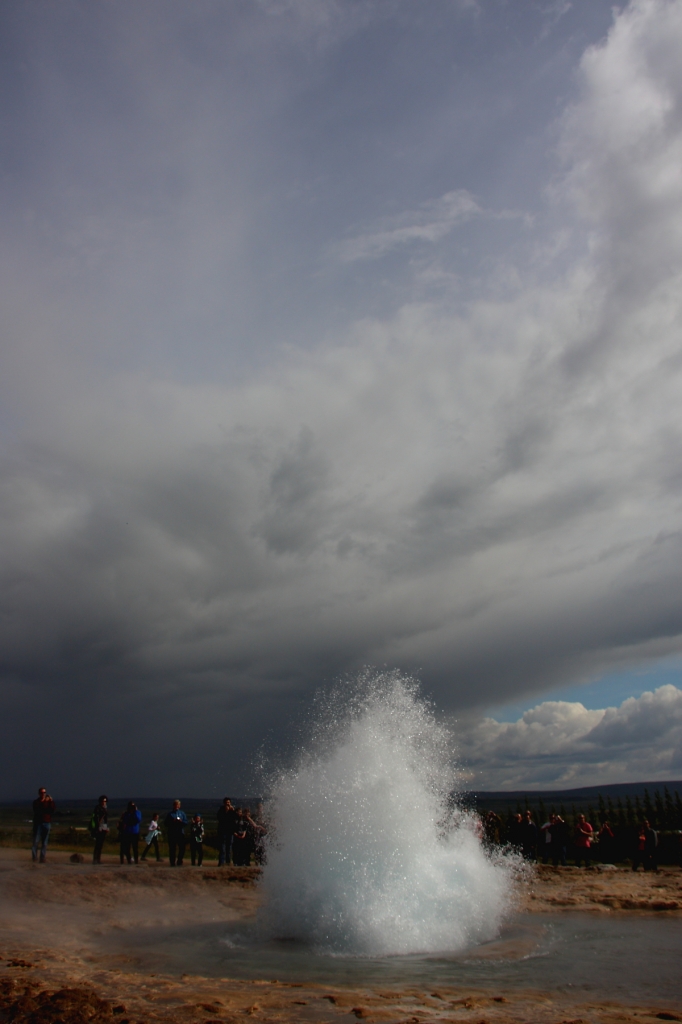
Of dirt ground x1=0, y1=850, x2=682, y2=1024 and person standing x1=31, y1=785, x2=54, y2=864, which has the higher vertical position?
person standing x1=31, y1=785, x2=54, y2=864

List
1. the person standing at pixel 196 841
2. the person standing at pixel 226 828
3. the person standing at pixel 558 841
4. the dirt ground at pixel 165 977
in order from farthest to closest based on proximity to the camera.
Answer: the person standing at pixel 558 841 → the person standing at pixel 196 841 → the person standing at pixel 226 828 → the dirt ground at pixel 165 977

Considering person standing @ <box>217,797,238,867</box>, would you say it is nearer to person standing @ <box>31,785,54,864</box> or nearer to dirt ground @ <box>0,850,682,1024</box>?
dirt ground @ <box>0,850,682,1024</box>

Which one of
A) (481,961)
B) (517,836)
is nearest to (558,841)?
(517,836)

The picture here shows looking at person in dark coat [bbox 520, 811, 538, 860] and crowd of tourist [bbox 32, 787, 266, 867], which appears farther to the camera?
person in dark coat [bbox 520, 811, 538, 860]

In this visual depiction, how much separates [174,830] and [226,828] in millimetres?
1450

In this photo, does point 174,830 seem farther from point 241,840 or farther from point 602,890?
point 602,890

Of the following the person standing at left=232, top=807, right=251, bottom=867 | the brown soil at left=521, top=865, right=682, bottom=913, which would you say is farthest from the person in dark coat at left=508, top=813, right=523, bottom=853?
the person standing at left=232, top=807, right=251, bottom=867

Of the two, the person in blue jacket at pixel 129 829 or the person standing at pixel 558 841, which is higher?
the person in blue jacket at pixel 129 829

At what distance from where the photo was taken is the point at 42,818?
1900cm

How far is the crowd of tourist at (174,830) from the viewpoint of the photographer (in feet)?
A: 62.2

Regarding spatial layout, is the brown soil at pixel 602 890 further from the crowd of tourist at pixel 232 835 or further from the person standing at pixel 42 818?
the person standing at pixel 42 818

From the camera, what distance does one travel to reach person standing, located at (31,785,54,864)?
→ 738 inches

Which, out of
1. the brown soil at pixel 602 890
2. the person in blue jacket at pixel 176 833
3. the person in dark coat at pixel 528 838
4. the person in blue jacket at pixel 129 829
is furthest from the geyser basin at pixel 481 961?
the person in dark coat at pixel 528 838

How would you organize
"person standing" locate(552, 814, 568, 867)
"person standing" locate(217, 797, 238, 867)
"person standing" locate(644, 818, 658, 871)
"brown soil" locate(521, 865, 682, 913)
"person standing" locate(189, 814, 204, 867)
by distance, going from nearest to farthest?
"brown soil" locate(521, 865, 682, 913), "person standing" locate(217, 797, 238, 867), "person standing" locate(189, 814, 204, 867), "person standing" locate(644, 818, 658, 871), "person standing" locate(552, 814, 568, 867)
